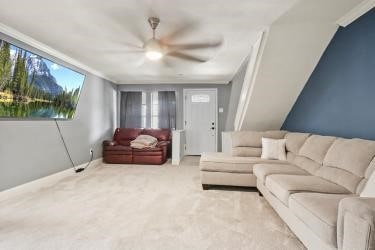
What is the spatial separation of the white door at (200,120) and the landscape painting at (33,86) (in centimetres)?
338

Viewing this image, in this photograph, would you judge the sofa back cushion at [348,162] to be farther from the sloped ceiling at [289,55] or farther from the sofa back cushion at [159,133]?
the sofa back cushion at [159,133]

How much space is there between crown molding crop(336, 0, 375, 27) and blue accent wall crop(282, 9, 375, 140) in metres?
0.05

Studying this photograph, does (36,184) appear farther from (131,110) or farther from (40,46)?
(131,110)

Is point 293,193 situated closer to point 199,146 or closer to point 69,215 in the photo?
point 69,215

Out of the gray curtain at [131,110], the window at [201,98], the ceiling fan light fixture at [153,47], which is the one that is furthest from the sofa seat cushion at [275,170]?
the gray curtain at [131,110]

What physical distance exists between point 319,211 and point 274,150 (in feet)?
7.24

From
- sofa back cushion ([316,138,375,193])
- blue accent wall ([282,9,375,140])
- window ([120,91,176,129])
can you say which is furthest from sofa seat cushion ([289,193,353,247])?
window ([120,91,176,129])

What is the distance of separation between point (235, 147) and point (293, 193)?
199 centimetres

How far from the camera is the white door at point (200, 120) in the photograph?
706 cm

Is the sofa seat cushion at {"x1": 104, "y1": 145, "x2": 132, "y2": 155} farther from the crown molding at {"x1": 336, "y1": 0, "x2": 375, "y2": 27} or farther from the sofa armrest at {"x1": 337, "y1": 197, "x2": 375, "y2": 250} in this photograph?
the sofa armrest at {"x1": 337, "y1": 197, "x2": 375, "y2": 250}

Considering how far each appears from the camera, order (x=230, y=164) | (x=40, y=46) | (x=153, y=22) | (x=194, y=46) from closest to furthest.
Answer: (x=153, y=22) < (x=194, y=46) < (x=230, y=164) < (x=40, y=46)

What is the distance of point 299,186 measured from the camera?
2.18m

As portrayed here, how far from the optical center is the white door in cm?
706

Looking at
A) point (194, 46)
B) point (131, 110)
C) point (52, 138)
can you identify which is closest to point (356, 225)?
point (194, 46)
